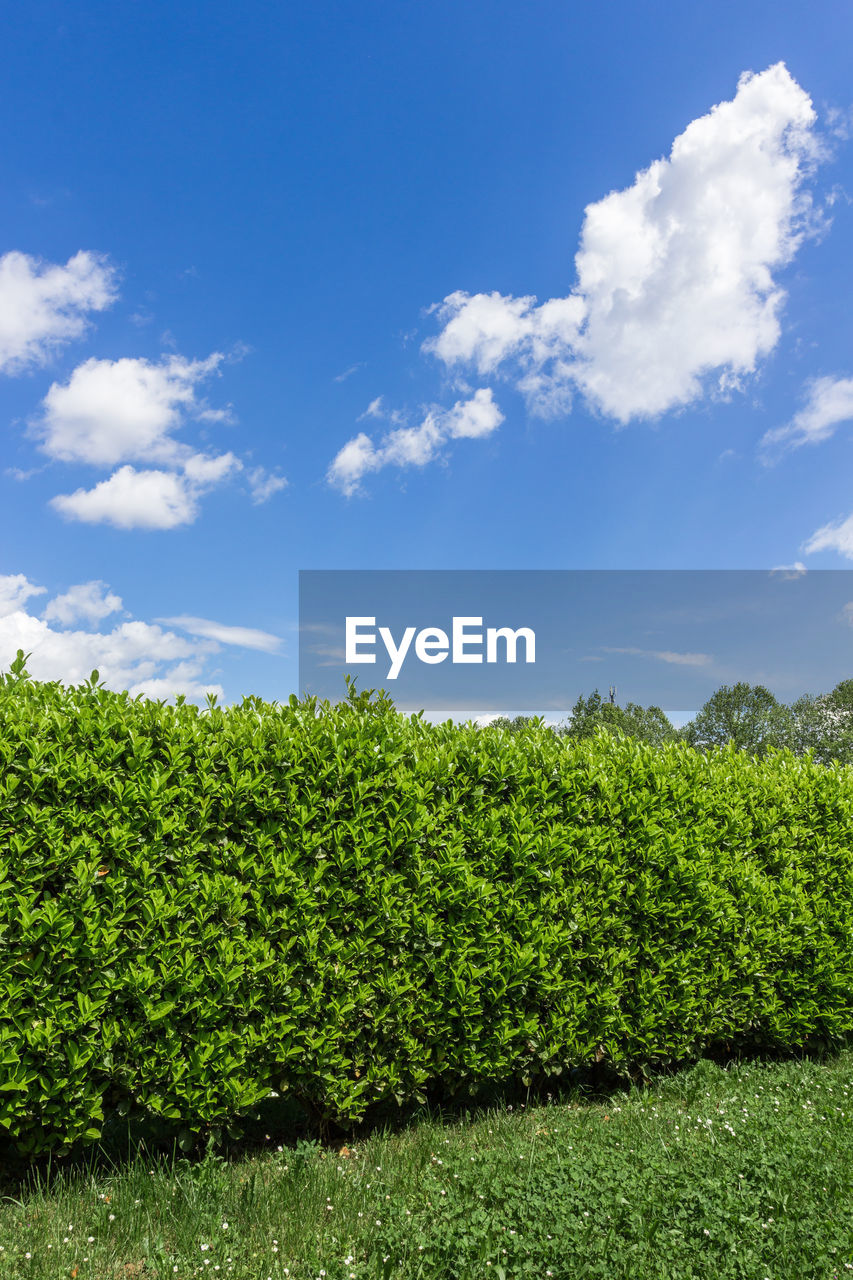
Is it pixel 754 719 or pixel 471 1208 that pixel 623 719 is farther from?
pixel 471 1208

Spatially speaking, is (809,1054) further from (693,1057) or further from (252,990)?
(252,990)

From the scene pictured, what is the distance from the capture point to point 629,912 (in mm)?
6383

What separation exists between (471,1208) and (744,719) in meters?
56.8

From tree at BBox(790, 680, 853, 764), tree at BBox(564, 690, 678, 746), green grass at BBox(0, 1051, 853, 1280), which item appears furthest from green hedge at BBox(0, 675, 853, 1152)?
tree at BBox(790, 680, 853, 764)

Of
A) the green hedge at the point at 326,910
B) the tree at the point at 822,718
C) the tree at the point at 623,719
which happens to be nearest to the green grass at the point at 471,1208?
the green hedge at the point at 326,910

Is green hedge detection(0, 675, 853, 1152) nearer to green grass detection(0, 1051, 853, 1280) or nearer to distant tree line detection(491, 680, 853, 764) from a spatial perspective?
green grass detection(0, 1051, 853, 1280)

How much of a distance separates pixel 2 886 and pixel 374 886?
2.29 metres

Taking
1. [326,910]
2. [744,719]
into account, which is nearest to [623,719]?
[744,719]

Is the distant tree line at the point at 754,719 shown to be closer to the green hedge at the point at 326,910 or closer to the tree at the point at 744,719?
the tree at the point at 744,719

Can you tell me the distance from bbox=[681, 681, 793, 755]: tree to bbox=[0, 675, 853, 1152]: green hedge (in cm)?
5145

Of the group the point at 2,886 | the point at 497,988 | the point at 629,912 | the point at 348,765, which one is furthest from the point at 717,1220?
the point at 2,886

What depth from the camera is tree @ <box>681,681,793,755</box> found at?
55.2m

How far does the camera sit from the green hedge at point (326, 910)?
461 centimetres

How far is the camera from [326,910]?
5.18m
